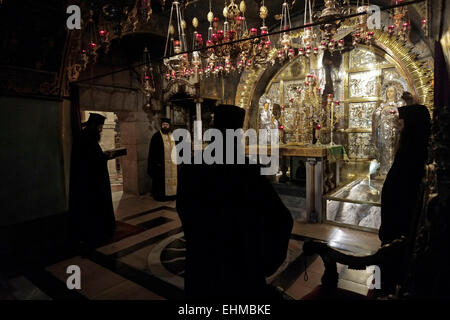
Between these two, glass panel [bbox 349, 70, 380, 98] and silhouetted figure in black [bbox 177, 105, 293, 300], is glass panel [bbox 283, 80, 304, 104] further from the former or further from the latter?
silhouetted figure in black [bbox 177, 105, 293, 300]

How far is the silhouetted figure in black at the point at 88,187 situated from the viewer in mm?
4324

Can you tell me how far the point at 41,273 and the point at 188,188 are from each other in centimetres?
318

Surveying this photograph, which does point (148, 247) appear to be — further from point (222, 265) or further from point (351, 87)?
point (351, 87)

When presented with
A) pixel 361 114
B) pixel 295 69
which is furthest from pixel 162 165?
pixel 361 114

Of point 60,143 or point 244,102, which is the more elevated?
point 244,102

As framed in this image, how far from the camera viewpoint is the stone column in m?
8.23

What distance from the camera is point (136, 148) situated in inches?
323

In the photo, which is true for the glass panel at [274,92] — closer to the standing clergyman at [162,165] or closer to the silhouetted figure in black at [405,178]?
the standing clergyman at [162,165]

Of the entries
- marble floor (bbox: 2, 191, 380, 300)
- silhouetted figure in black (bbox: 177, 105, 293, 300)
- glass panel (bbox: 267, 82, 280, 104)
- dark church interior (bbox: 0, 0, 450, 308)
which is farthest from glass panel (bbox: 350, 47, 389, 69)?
silhouetted figure in black (bbox: 177, 105, 293, 300)

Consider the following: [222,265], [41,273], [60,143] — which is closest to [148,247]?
[41,273]

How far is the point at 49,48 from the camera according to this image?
14.4 feet

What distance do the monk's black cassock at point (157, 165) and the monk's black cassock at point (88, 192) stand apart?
305 cm

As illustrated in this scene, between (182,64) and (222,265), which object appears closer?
(222,265)

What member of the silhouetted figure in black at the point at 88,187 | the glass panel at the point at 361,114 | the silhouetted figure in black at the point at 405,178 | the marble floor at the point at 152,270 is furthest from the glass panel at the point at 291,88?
the silhouetted figure in black at the point at 405,178
